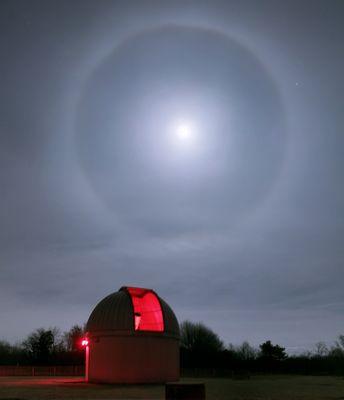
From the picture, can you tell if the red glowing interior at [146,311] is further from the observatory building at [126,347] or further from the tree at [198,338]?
the tree at [198,338]

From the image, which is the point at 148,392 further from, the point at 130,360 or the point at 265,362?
the point at 265,362

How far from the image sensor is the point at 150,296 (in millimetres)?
34750

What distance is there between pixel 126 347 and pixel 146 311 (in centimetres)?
750

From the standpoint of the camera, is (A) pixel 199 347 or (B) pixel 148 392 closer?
(B) pixel 148 392

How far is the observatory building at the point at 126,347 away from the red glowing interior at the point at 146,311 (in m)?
2.45

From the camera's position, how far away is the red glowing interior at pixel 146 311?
111ft

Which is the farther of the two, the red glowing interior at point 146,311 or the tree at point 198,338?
the tree at point 198,338

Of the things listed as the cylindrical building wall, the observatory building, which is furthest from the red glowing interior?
the cylindrical building wall

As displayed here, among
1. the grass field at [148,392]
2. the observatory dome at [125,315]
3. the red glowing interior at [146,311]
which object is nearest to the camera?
the grass field at [148,392]

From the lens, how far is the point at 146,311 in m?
36.3

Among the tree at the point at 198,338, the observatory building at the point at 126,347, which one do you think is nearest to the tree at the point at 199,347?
A: the tree at the point at 198,338

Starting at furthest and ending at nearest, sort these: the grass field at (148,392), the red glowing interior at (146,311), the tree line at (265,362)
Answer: the tree line at (265,362), the red glowing interior at (146,311), the grass field at (148,392)

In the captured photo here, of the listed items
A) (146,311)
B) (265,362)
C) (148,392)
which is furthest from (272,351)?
(148,392)

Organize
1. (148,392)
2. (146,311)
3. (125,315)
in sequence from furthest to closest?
(146,311)
(125,315)
(148,392)
